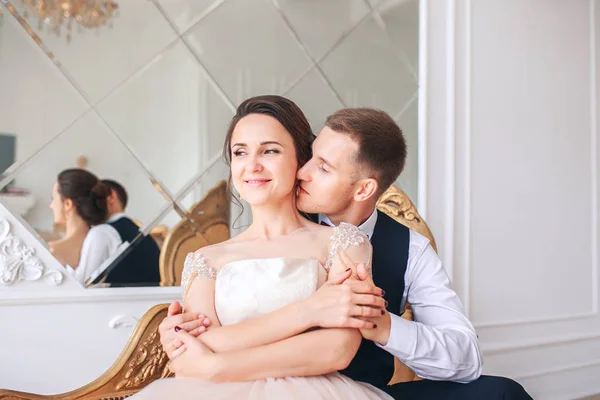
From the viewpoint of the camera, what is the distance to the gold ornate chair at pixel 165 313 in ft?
5.36

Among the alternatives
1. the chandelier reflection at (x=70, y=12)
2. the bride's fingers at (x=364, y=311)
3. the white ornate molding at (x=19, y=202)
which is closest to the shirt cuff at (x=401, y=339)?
the bride's fingers at (x=364, y=311)

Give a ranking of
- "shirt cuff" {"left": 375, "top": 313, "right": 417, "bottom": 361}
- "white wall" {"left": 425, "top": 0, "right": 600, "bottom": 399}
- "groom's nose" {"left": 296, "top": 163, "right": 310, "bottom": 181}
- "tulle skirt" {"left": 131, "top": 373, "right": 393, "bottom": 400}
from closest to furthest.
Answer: "tulle skirt" {"left": 131, "top": 373, "right": 393, "bottom": 400}, "shirt cuff" {"left": 375, "top": 313, "right": 417, "bottom": 361}, "groom's nose" {"left": 296, "top": 163, "right": 310, "bottom": 181}, "white wall" {"left": 425, "top": 0, "right": 600, "bottom": 399}

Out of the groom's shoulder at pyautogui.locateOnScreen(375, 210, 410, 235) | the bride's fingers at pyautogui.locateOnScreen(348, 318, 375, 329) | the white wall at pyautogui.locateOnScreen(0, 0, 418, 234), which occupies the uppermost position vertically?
the white wall at pyautogui.locateOnScreen(0, 0, 418, 234)

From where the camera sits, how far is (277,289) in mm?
1427

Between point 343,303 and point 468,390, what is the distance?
0.50m

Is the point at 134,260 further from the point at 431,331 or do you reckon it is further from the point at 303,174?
the point at 431,331

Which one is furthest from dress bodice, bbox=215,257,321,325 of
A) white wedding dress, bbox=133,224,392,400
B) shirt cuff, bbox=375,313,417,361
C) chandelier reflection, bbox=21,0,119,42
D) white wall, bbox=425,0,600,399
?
white wall, bbox=425,0,600,399

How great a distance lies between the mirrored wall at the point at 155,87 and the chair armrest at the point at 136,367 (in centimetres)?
44

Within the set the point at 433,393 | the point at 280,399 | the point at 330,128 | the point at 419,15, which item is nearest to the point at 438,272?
the point at 433,393

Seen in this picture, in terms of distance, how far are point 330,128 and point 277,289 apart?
491 mm

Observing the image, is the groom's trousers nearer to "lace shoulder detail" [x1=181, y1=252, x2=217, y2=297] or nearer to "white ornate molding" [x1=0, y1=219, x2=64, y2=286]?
"lace shoulder detail" [x1=181, y1=252, x2=217, y2=297]

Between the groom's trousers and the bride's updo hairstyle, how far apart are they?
113 cm

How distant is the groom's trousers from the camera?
1.54m

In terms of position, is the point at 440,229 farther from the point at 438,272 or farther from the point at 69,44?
the point at 69,44
